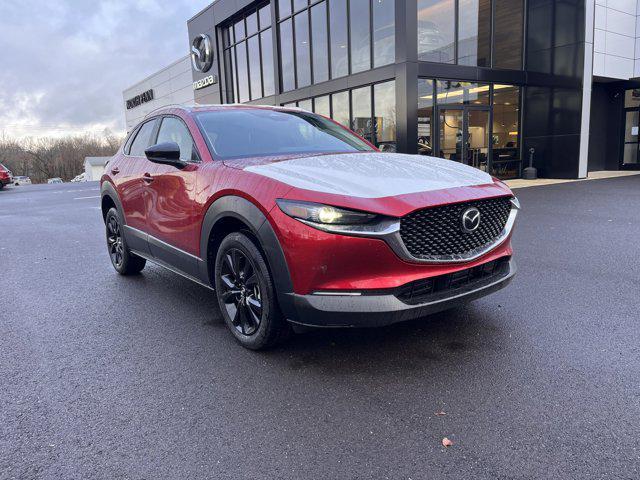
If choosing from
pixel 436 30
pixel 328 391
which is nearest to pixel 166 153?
pixel 328 391

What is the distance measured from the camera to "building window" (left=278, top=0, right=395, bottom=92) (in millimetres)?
14867

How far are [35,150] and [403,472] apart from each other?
9761cm

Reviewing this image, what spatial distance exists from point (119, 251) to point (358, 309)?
380 centimetres

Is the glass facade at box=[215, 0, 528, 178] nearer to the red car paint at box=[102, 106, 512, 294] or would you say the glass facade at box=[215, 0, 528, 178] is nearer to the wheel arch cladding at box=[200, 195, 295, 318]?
the red car paint at box=[102, 106, 512, 294]

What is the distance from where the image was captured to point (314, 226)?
2719mm

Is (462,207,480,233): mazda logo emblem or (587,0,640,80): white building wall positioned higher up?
(587,0,640,80): white building wall

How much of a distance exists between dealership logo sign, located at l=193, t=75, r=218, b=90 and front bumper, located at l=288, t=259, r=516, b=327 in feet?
79.2

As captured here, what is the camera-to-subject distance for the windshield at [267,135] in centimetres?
383

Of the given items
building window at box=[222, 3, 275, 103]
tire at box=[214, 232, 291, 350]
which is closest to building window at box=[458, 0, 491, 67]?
building window at box=[222, 3, 275, 103]

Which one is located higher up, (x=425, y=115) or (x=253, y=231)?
(x=425, y=115)

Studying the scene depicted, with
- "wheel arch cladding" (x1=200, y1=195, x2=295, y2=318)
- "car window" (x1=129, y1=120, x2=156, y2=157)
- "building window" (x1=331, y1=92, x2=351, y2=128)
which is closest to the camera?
"wheel arch cladding" (x1=200, y1=195, x2=295, y2=318)

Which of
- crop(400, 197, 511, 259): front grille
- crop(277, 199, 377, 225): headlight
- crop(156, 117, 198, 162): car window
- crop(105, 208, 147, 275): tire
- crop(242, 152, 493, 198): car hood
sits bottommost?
crop(105, 208, 147, 275): tire

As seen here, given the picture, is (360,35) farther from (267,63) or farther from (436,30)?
(267,63)

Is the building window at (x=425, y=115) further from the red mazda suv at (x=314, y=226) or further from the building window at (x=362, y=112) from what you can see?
the red mazda suv at (x=314, y=226)
